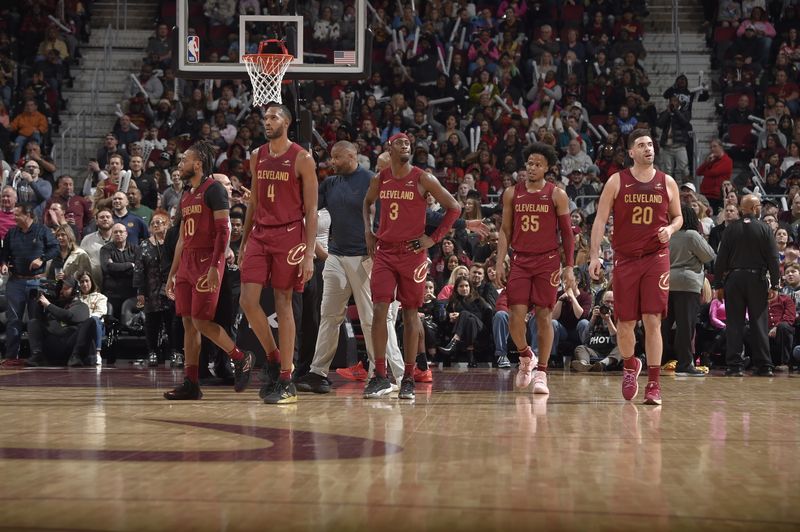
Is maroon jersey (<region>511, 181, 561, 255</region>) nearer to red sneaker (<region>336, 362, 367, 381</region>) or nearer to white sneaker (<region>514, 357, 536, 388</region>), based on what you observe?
white sneaker (<region>514, 357, 536, 388</region>)

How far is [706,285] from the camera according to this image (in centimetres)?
1270

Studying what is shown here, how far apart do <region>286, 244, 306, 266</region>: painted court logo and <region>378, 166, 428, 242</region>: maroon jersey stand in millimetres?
751

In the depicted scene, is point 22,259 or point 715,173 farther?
point 715,173

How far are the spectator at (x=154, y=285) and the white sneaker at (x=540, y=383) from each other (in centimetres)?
494

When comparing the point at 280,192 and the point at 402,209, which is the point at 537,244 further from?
the point at 280,192

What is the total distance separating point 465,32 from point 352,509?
1819 centimetres

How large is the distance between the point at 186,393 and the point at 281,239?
1.36 metres

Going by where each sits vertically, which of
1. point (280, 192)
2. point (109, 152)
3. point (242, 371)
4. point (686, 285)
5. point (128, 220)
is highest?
point (109, 152)

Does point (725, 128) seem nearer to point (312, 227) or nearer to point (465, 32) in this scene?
point (465, 32)

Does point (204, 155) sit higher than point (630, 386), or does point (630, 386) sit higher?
point (204, 155)

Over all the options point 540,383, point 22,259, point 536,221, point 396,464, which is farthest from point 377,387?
point 22,259

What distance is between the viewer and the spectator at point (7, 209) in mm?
14844

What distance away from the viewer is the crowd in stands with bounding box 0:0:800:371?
13758 mm

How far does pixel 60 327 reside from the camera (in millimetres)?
13266
